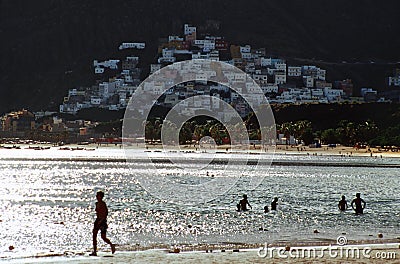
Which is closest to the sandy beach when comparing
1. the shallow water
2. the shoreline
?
the shoreline

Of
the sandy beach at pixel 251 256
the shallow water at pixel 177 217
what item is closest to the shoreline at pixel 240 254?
the sandy beach at pixel 251 256

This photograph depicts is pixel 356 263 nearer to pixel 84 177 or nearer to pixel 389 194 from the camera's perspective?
pixel 389 194

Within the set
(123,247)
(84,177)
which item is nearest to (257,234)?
(123,247)

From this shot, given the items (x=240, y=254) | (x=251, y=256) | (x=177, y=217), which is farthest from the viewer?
(x=177, y=217)

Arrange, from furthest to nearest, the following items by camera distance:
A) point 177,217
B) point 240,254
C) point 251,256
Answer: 1. point 177,217
2. point 240,254
3. point 251,256

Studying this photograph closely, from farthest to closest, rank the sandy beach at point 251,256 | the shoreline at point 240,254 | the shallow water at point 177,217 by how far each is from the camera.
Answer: the shallow water at point 177,217 → the shoreline at point 240,254 → the sandy beach at point 251,256

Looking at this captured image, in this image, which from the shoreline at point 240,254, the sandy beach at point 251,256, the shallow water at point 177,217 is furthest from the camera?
the shallow water at point 177,217

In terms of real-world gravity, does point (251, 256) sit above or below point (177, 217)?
above

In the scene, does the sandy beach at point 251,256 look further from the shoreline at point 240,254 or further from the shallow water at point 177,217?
the shallow water at point 177,217

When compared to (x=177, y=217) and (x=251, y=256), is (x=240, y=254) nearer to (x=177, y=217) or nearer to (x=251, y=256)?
(x=251, y=256)

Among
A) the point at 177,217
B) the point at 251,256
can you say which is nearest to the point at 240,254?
the point at 251,256

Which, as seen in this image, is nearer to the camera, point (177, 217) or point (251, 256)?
point (251, 256)
